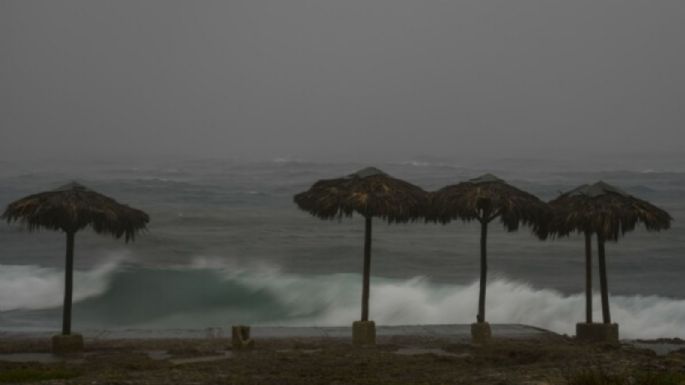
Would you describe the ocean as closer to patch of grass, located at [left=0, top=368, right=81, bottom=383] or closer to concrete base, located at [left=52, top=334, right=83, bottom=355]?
concrete base, located at [left=52, top=334, right=83, bottom=355]

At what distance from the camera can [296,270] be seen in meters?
42.7

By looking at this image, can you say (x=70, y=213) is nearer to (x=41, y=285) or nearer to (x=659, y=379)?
(x=659, y=379)

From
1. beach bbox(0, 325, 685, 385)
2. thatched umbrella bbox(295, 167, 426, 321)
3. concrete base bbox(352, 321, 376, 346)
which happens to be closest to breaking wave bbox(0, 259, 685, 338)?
beach bbox(0, 325, 685, 385)

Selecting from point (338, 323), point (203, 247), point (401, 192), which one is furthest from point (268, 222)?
point (401, 192)

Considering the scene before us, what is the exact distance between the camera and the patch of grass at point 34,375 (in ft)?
41.9

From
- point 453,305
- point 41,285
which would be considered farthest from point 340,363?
point 41,285

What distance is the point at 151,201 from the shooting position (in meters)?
69.8

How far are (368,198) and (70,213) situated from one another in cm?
469

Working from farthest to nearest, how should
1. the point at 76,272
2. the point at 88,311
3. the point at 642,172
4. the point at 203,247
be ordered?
the point at 642,172 → the point at 203,247 → the point at 76,272 → the point at 88,311

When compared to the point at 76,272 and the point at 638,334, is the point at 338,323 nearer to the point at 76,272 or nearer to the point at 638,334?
the point at 638,334

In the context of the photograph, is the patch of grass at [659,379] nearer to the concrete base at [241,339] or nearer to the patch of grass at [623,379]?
the patch of grass at [623,379]

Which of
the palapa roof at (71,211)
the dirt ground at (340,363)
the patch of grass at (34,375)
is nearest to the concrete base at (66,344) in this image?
the dirt ground at (340,363)

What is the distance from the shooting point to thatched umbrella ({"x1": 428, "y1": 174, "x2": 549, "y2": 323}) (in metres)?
17.1

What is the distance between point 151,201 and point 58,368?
186ft
